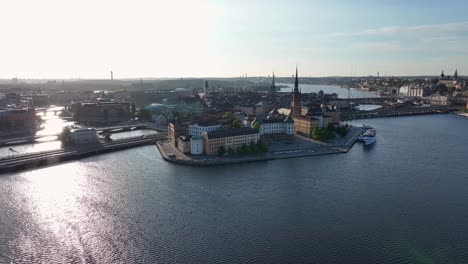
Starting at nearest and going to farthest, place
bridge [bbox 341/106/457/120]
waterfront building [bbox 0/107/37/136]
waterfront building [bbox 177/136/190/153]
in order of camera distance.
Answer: waterfront building [bbox 177/136/190/153] < waterfront building [bbox 0/107/37/136] < bridge [bbox 341/106/457/120]

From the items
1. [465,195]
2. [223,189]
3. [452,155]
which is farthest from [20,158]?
[452,155]

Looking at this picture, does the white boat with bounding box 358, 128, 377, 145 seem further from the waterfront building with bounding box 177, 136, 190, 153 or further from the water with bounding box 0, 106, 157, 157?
the water with bounding box 0, 106, 157, 157

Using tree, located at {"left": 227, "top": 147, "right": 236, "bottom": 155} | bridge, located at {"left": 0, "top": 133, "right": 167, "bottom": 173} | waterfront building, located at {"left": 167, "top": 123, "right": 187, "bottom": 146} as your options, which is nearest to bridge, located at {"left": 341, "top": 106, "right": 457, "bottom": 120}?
waterfront building, located at {"left": 167, "top": 123, "right": 187, "bottom": 146}

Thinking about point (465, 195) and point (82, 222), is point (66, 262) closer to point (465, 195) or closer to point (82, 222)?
point (82, 222)

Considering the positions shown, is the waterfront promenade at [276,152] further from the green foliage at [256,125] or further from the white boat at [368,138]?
the green foliage at [256,125]

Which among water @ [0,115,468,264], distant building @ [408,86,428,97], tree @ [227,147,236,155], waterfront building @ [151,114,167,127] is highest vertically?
distant building @ [408,86,428,97]

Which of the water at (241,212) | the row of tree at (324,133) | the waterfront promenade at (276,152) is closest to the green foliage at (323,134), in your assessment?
the row of tree at (324,133)

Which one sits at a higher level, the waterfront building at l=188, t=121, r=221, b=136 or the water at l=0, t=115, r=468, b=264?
the waterfront building at l=188, t=121, r=221, b=136

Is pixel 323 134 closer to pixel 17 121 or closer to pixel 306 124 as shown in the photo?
pixel 306 124
